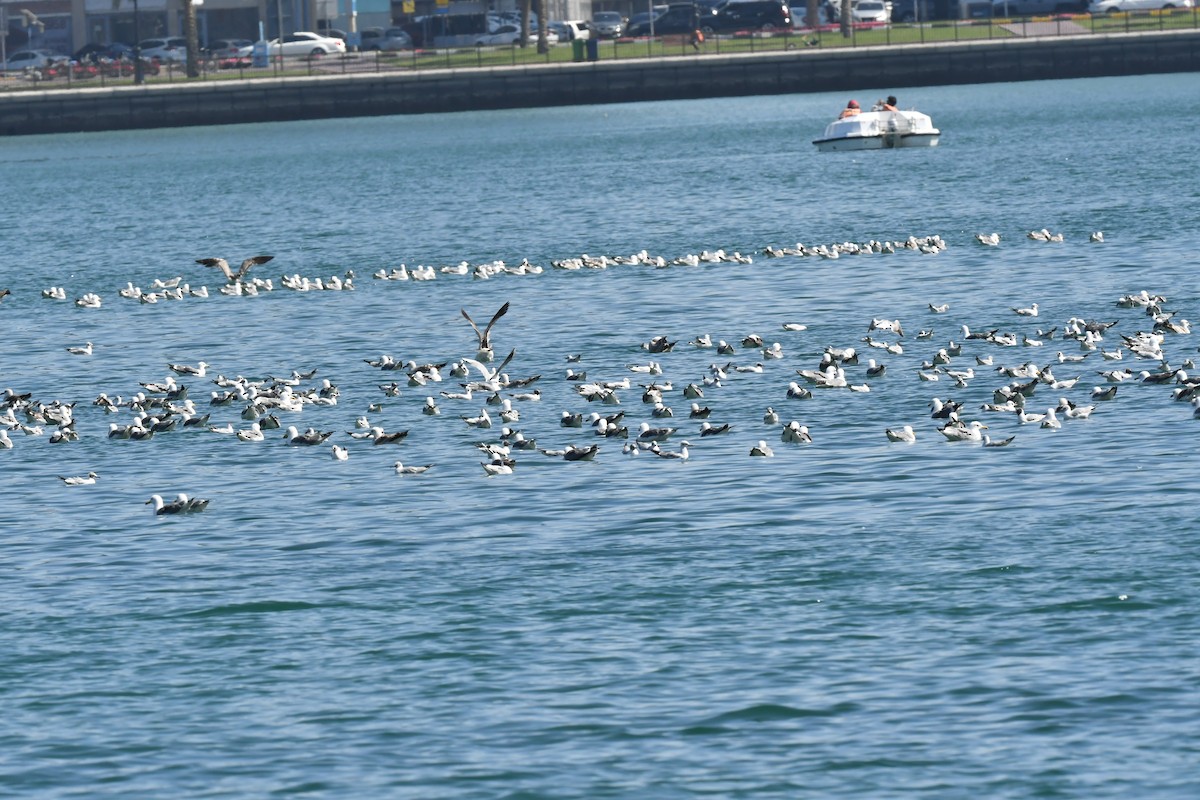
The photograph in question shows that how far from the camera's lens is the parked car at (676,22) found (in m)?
143

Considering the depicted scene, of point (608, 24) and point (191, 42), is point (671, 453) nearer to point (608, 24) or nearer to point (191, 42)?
point (191, 42)

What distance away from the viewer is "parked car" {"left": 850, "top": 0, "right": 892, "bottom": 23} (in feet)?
479

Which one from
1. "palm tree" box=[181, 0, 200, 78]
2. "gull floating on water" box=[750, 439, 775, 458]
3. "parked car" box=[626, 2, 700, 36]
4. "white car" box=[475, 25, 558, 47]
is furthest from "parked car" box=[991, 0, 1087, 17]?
"gull floating on water" box=[750, 439, 775, 458]

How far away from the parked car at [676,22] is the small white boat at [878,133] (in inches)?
2115

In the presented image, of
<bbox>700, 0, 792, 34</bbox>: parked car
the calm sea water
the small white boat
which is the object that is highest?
<bbox>700, 0, 792, 34</bbox>: parked car

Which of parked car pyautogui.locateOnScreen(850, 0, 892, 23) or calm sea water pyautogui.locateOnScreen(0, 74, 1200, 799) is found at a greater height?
parked car pyautogui.locateOnScreen(850, 0, 892, 23)

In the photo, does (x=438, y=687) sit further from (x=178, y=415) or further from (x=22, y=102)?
(x=22, y=102)

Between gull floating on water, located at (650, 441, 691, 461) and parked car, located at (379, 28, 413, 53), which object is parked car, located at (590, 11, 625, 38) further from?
gull floating on water, located at (650, 441, 691, 461)

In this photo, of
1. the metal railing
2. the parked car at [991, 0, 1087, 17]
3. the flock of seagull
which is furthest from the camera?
the parked car at [991, 0, 1087, 17]

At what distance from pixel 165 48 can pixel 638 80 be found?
125ft

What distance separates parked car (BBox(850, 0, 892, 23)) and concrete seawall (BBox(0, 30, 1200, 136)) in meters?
24.7

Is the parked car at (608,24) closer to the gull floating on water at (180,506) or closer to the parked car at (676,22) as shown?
the parked car at (676,22)

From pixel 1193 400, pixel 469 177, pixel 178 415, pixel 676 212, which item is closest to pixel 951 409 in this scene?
pixel 1193 400

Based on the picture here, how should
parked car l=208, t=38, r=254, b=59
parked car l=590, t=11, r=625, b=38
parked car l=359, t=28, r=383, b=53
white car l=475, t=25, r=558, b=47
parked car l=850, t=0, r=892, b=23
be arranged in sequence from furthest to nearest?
1. parked car l=359, t=28, r=383, b=53
2. parked car l=850, t=0, r=892, b=23
3. white car l=475, t=25, r=558, b=47
4. parked car l=590, t=11, r=625, b=38
5. parked car l=208, t=38, r=254, b=59
